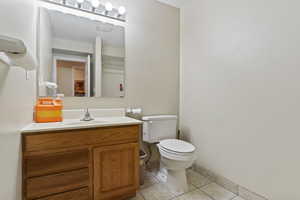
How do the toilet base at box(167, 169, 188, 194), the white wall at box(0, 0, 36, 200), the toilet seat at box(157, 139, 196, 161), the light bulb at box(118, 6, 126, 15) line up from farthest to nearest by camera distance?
the light bulb at box(118, 6, 126, 15)
the toilet base at box(167, 169, 188, 194)
the toilet seat at box(157, 139, 196, 161)
the white wall at box(0, 0, 36, 200)

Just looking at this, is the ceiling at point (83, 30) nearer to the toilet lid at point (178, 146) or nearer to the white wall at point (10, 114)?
the white wall at point (10, 114)

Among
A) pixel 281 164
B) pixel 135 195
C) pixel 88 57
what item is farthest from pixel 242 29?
pixel 135 195

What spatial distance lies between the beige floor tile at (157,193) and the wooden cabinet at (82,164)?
6.8 inches

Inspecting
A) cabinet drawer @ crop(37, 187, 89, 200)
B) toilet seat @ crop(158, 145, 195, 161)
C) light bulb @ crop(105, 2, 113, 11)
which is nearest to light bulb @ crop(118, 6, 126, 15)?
light bulb @ crop(105, 2, 113, 11)

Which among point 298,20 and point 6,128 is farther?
point 298,20

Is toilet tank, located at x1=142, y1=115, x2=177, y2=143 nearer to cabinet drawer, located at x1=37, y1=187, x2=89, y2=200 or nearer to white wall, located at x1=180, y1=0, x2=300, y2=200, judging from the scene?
white wall, located at x1=180, y1=0, x2=300, y2=200

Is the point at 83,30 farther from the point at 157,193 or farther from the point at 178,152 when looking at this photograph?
the point at 157,193

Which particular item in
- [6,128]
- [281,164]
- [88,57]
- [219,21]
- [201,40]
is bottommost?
[281,164]

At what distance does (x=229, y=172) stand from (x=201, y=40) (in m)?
1.61

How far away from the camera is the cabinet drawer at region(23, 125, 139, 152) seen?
3.45ft

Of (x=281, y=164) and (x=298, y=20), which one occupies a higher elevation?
(x=298, y=20)

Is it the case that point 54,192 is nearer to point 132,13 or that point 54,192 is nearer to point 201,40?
point 132,13

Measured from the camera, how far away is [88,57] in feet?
5.63

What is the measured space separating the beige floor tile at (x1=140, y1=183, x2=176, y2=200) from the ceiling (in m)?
1.71
